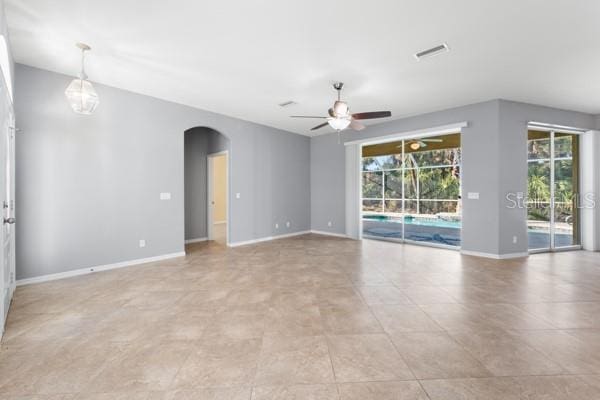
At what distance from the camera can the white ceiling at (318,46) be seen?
2551 mm

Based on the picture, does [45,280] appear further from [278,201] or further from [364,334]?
[278,201]

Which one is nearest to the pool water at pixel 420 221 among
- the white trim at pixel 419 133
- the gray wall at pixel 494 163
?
the white trim at pixel 419 133

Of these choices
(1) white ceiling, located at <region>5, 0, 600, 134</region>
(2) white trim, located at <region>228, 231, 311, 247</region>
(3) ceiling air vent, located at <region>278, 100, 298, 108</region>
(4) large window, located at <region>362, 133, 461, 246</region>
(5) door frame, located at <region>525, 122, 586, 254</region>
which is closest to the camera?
(1) white ceiling, located at <region>5, 0, 600, 134</region>

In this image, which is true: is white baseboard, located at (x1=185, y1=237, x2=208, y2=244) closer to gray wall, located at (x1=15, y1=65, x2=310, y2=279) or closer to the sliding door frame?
gray wall, located at (x1=15, y1=65, x2=310, y2=279)

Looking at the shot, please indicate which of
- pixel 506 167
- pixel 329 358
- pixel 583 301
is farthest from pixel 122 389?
pixel 506 167

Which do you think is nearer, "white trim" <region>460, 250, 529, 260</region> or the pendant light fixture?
the pendant light fixture

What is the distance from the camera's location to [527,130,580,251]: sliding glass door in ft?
18.7

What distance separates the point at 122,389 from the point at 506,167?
6272 millimetres

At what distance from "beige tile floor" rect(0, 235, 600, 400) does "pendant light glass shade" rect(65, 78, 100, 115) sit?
7.48ft

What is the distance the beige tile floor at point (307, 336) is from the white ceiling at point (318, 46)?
2.93 m

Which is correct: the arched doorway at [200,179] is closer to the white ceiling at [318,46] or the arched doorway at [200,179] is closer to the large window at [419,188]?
the white ceiling at [318,46]

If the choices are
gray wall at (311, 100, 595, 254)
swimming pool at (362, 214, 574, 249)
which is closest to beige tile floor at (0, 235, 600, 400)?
gray wall at (311, 100, 595, 254)

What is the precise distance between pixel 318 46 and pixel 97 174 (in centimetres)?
378

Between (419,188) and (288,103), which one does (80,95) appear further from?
(419,188)
